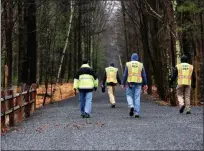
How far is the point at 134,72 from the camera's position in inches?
646

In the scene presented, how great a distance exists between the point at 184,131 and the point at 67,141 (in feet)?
9.38

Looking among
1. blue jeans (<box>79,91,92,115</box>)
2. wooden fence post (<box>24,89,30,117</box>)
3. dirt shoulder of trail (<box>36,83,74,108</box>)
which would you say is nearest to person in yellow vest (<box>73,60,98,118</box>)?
blue jeans (<box>79,91,92,115</box>)

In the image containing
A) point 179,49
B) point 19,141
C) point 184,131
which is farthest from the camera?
point 179,49

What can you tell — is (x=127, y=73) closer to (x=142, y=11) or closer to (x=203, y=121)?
(x=203, y=121)

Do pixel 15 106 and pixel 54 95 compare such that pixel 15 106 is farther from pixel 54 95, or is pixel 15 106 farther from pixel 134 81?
pixel 54 95

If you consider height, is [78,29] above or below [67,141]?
above

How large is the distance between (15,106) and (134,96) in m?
3.65

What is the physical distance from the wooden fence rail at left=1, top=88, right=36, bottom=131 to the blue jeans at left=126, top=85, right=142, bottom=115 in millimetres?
3400

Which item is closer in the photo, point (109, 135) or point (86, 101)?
point (109, 135)

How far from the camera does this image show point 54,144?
1033 cm

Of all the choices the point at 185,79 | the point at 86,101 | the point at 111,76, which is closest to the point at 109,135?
the point at 86,101

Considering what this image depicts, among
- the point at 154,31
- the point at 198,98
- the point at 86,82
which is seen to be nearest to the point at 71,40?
the point at 154,31

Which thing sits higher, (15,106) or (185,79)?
(185,79)

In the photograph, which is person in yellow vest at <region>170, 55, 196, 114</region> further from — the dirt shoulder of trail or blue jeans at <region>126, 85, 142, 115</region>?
the dirt shoulder of trail
